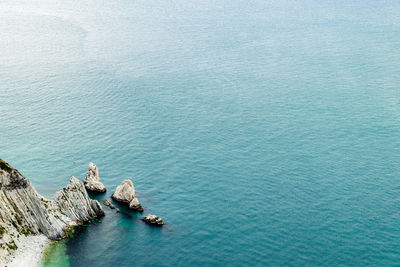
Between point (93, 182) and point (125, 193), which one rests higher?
point (93, 182)

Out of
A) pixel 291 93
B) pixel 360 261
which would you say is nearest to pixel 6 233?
pixel 360 261

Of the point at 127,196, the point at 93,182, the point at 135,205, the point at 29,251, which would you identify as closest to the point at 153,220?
the point at 135,205

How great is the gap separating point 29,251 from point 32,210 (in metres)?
7.42

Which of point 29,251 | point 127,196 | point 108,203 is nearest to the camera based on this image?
point 29,251

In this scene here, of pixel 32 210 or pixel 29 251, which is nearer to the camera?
pixel 29 251

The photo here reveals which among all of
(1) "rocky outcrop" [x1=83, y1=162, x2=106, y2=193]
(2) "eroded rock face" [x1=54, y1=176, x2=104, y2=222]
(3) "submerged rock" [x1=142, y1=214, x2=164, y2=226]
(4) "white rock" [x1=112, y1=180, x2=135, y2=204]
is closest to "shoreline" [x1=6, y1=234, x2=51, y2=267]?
(2) "eroded rock face" [x1=54, y1=176, x2=104, y2=222]

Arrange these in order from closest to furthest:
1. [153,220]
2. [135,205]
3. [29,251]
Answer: [29,251] < [153,220] < [135,205]

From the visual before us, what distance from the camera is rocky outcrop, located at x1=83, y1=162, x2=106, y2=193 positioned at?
329ft

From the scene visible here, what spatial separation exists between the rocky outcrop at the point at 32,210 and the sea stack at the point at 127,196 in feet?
20.7

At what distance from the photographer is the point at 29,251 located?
255 ft

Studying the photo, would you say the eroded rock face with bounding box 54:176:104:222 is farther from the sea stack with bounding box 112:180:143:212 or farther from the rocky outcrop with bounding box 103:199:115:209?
the sea stack with bounding box 112:180:143:212

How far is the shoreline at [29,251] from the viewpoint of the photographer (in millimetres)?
74625

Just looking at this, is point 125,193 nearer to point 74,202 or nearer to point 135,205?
point 135,205

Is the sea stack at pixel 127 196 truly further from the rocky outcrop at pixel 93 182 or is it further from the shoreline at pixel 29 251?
the shoreline at pixel 29 251
